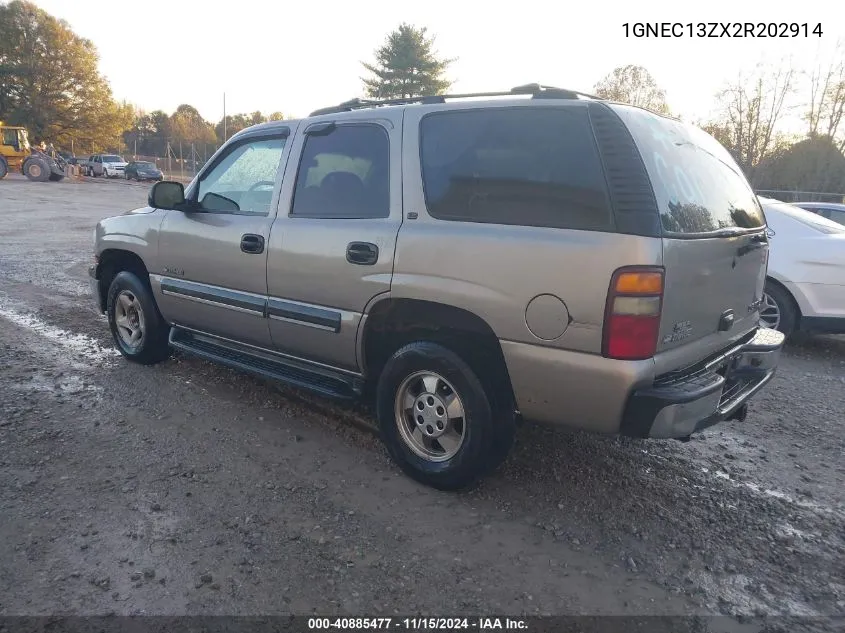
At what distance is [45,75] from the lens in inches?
1972

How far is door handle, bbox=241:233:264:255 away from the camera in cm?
399

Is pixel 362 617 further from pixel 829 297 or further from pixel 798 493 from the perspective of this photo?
pixel 829 297

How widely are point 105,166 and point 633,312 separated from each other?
154 feet

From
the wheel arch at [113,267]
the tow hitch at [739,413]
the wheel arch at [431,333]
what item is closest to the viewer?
the wheel arch at [431,333]

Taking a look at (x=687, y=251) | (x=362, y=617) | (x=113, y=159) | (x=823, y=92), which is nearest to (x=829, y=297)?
(x=687, y=251)

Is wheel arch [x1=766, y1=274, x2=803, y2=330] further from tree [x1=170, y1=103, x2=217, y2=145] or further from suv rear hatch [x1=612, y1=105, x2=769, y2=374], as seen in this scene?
tree [x1=170, y1=103, x2=217, y2=145]

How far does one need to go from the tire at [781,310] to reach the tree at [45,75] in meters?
56.8

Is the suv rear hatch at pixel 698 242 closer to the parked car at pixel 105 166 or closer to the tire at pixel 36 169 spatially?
the tire at pixel 36 169

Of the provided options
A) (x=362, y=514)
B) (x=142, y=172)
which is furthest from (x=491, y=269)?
(x=142, y=172)

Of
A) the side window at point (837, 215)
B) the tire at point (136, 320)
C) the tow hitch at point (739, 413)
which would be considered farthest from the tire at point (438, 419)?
the side window at point (837, 215)

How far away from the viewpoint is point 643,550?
9.55ft

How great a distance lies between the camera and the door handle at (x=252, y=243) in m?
3.99

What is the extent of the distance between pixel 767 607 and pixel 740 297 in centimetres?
151

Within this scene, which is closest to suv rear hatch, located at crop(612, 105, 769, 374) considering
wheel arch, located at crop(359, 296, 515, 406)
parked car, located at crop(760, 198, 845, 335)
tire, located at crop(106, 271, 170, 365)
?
wheel arch, located at crop(359, 296, 515, 406)
